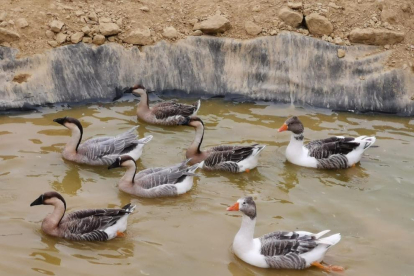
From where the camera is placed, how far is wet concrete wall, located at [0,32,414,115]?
14.6 m

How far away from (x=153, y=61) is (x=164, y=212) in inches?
223

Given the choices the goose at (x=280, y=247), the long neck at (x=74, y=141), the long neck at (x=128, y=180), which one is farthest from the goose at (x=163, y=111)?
the goose at (x=280, y=247)

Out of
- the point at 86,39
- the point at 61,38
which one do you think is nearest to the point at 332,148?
the point at 86,39

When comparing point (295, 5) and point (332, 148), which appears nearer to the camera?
point (332, 148)

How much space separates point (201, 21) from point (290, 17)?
220 cm

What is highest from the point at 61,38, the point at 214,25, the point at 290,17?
the point at 290,17

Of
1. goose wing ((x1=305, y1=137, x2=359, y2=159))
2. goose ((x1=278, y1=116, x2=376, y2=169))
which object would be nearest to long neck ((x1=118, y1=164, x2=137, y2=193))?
goose ((x1=278, y1=116, x2=376, y2=169))

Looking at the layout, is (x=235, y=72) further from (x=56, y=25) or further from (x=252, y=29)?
(x=56, y=25)

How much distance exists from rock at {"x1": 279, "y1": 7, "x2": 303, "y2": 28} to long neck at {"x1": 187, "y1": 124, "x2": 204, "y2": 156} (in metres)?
4.65

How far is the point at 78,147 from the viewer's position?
12250 millimetres

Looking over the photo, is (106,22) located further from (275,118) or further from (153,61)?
(275,118)

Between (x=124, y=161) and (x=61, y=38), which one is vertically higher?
(x=61, y=38)

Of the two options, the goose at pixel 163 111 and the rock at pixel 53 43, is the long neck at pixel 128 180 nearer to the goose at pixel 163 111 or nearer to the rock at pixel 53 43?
the goose at pixel 163 111

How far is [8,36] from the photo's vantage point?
1454cm
